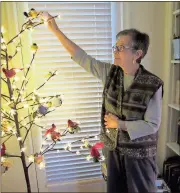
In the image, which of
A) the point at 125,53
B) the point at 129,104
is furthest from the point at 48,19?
the point at 129,104

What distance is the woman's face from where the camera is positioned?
1130 mm

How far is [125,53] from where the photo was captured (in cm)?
114

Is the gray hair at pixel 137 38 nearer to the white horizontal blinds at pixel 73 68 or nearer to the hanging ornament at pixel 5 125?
the white horizontal blinds at pixel 73 68

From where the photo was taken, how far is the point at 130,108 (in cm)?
117

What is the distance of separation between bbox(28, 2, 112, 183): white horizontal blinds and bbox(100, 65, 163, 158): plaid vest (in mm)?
358

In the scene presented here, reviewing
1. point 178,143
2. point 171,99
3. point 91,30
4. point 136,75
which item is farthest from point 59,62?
point 178,143

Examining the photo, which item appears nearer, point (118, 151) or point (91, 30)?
point (118, 151)

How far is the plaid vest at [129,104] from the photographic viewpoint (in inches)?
44.6

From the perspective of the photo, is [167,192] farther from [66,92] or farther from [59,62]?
[59,62]

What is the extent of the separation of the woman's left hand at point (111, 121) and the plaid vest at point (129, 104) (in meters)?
0.04

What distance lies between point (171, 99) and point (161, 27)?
0.58m

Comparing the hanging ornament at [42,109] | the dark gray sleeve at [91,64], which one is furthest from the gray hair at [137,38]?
the hanging ornament at [42,109]

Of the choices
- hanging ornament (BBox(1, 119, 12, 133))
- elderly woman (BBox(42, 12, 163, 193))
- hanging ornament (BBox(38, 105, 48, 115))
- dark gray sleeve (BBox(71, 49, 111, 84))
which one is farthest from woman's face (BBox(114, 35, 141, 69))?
hanging ornament (BBox(1, 119, 12, 133))

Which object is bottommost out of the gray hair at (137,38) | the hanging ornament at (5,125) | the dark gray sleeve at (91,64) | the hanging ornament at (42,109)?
the hanging ornament at (5,125)
